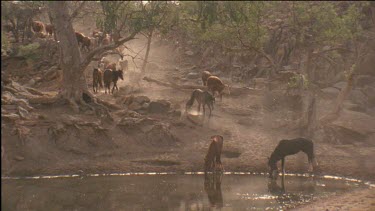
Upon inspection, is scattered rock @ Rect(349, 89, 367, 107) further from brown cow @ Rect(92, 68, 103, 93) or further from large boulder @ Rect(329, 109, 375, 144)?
brown cow @ Rect(92, 68, 103, 93)

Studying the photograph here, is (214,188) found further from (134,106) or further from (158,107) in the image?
(134,106)

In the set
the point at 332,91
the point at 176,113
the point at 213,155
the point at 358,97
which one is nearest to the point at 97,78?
the point at 176,113

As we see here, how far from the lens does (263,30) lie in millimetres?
24359

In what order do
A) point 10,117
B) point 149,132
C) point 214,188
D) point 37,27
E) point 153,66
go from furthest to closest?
1. point 153,66
2. point 37,27
3. point 149,132
4. point 10,117
5. point 214,188

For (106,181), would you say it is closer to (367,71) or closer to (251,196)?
(251,196)

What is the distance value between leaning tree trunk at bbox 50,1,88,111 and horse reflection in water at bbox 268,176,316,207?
30.9 feet

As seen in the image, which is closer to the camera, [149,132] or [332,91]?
[149,132]

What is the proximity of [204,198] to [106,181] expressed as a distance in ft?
13.3

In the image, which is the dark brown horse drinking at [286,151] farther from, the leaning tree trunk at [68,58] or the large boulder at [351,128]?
the leaning tree trunk at [68,58]

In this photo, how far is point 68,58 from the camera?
2458 centimetres

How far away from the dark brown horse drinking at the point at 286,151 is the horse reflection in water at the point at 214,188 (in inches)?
73.4

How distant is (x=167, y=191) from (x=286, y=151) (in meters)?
4.83

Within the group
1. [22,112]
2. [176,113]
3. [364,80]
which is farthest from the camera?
[364,80]

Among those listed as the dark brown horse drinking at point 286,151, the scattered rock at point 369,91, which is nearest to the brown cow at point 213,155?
the dark brown horse drinking at point 286,151
